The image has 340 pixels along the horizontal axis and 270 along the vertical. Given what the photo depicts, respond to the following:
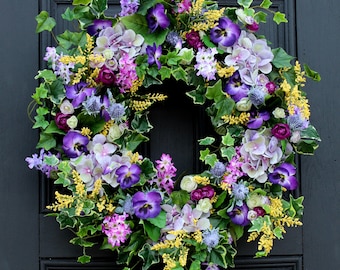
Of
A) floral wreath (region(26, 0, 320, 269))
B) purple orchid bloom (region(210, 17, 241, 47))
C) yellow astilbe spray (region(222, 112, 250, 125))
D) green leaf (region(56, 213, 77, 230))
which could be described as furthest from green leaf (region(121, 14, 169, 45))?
green leaf (region(56, 213, 77, 230))

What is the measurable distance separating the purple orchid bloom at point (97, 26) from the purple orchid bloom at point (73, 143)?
0.25 metres

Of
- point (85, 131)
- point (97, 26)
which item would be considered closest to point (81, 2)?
point (97, 26)

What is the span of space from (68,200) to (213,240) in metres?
0.35

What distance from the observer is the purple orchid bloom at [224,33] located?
1641mm

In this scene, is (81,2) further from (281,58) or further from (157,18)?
(281,58)

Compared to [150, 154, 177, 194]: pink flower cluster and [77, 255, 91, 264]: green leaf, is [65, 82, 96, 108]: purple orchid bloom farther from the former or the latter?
[77, 255, 91, 264]: green leaf

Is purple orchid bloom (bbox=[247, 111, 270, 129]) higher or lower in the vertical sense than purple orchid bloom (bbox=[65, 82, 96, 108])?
lower

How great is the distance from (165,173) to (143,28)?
35 cm

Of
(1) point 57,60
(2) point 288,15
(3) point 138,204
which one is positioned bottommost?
(3) point 138,204

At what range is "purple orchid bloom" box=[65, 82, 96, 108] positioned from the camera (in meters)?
1.61

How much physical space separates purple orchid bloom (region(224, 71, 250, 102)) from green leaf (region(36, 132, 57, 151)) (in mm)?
439

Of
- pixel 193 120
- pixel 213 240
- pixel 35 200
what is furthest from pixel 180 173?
pixel 35 200
